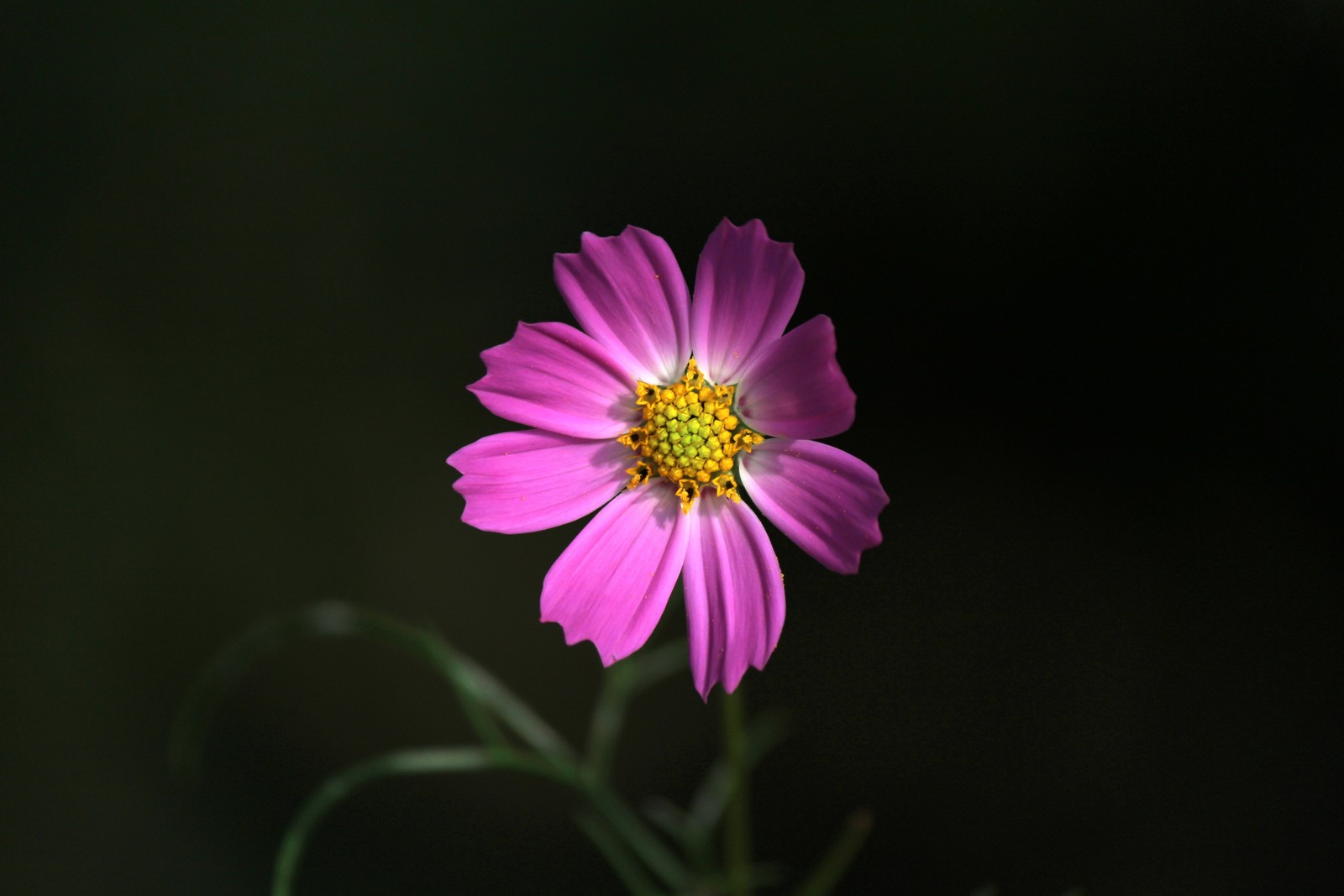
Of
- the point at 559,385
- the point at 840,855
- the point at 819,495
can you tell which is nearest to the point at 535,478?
the point at 559,385

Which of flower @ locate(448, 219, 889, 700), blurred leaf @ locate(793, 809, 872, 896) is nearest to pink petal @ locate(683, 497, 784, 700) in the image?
flower @ locate(448, 219, 889, 700)

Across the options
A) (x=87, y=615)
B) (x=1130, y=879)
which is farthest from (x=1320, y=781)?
(x=87, y=615)

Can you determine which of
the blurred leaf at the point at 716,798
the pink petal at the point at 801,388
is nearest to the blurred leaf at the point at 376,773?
the blurred leaf at the point at 716,798

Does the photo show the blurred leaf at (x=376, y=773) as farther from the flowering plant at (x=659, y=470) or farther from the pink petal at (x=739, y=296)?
the pink petal at (x=739, y=296)

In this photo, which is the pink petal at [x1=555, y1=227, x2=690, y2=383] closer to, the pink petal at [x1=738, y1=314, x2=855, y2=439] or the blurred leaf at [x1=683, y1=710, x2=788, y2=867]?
the pink petal at [x1=738, y1=314, x2=855, y2=439]

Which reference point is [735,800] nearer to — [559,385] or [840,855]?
[840,855]

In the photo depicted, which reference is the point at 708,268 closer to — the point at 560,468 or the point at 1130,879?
the point at 560,468
